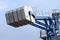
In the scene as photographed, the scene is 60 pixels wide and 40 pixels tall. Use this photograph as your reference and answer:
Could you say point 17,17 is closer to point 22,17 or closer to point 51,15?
point 22,17

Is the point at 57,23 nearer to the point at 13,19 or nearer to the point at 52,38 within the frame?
the point at 52,38

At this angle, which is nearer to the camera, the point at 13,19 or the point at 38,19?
the point at 13,19

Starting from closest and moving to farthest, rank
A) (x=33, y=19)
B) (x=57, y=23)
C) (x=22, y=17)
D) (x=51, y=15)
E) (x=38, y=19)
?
(x=22, y=17) → (x=33, y=19) → (x=38, y=19) → (x=51, y=15) → (x=57, y=23)

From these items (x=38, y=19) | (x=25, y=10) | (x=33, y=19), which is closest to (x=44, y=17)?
(x=38, y=19)

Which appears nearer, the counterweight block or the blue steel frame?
the counterweight block

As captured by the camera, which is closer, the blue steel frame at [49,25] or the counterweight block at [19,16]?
the counterweight block at [19,16]

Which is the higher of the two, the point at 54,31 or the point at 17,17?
the point at 17,17

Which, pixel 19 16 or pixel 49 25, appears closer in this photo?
pixel 19 16

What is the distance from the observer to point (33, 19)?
21.4 metres

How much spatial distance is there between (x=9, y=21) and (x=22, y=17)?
162 cm

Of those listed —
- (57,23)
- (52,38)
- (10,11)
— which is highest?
(10,11)

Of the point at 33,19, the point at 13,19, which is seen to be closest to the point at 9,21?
the point at 13,19

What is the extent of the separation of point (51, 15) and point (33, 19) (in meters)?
5.35

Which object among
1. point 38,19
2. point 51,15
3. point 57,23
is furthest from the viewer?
point 57,23
